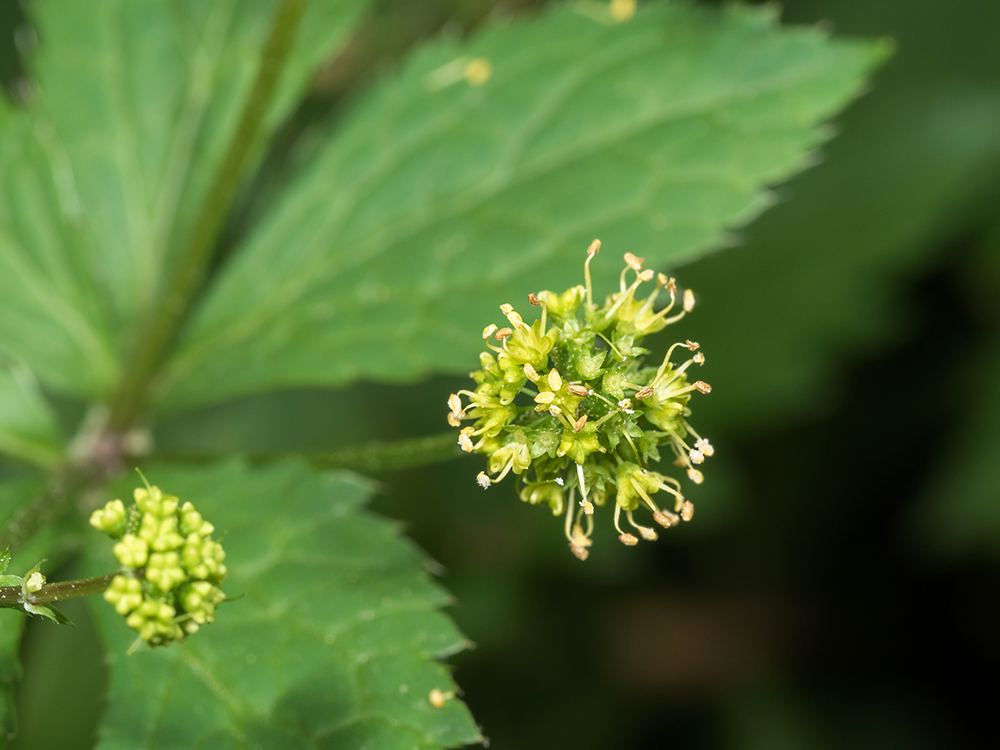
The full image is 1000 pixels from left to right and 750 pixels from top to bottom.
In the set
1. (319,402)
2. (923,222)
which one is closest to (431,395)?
(319,402)

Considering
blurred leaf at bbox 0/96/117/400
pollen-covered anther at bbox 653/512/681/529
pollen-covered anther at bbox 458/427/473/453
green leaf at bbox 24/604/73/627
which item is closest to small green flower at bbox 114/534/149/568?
green leaf at bbox 24/604/73/627

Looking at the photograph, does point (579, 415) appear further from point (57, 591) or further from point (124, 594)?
point (57, 591)

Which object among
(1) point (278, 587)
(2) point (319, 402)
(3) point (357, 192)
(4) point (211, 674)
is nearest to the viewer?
(4) point (211, 674)

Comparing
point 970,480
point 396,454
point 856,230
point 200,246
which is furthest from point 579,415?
point 856,230

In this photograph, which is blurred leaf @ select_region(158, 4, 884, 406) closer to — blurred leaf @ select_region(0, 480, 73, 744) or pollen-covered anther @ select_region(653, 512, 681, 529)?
blurred leaf @ select_region(0, 480, 73, 744)

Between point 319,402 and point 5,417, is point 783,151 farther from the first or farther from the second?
point 319,402
